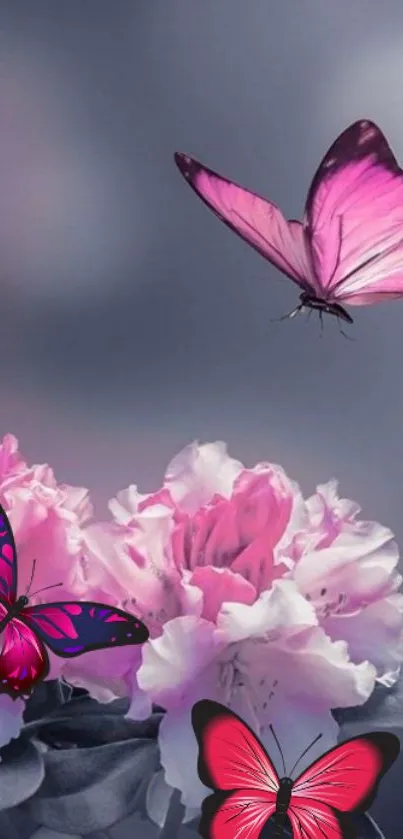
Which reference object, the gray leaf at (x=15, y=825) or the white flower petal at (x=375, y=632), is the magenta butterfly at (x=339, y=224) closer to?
the white flower petal at (x=375, y=632)

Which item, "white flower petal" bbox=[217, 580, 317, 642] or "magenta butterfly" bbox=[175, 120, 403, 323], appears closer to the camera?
"white flower petal" bbox=[217, 580, 317, 642]

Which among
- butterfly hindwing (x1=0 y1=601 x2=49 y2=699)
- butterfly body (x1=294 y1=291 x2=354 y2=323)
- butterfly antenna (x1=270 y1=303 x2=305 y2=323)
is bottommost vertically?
butterfly hindwing (x1=0 y1=601 x2=49 y2=699)

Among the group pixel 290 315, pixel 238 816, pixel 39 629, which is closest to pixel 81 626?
pixel 39 629

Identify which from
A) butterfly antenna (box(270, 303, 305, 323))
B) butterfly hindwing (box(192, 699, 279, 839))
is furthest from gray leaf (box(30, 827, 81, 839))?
butterfly antenna (box(270, 303, 305, 323))

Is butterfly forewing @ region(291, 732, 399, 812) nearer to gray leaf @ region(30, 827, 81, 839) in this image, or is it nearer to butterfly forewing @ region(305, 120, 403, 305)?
gray leaf @ region(30, 827, 81, 839)

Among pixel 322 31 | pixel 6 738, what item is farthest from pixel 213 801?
pixel 322 31

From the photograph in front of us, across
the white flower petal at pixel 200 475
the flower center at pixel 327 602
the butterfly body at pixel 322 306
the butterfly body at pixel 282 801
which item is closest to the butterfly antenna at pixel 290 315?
the butterfly body at pixel 322 306
